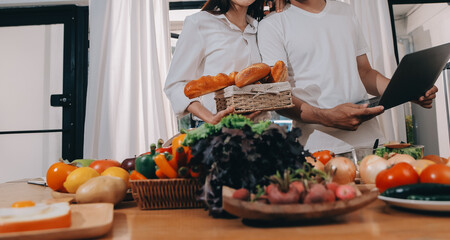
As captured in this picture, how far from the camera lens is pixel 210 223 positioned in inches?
28.3

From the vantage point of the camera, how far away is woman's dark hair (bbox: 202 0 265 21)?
5.93ft

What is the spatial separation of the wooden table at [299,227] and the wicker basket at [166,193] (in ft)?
0.20

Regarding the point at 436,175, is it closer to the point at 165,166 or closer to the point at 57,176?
the point at 165,166

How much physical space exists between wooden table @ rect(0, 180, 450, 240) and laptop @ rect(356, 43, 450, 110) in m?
0.77

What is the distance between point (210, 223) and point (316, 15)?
4.86ft

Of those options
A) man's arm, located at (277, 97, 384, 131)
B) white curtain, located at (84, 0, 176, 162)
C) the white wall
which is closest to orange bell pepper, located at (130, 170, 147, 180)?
man's arm, located at (277, 97, 384, 131)

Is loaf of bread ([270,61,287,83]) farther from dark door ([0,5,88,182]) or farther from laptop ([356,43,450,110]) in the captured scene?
dark door ([0,5,88,182])

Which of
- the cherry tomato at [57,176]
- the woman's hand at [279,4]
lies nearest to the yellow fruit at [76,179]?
the cherry tomato at [57,176]

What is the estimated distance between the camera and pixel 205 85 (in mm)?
1300

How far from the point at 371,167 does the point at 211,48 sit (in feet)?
3.26

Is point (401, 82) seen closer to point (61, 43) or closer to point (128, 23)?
point (128, 23)

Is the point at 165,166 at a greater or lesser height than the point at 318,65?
lesser

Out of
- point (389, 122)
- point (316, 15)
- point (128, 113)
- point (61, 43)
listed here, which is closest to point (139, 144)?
point (128, 113)

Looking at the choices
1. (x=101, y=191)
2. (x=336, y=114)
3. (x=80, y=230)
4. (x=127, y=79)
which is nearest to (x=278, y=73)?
(x=336, y=114)
